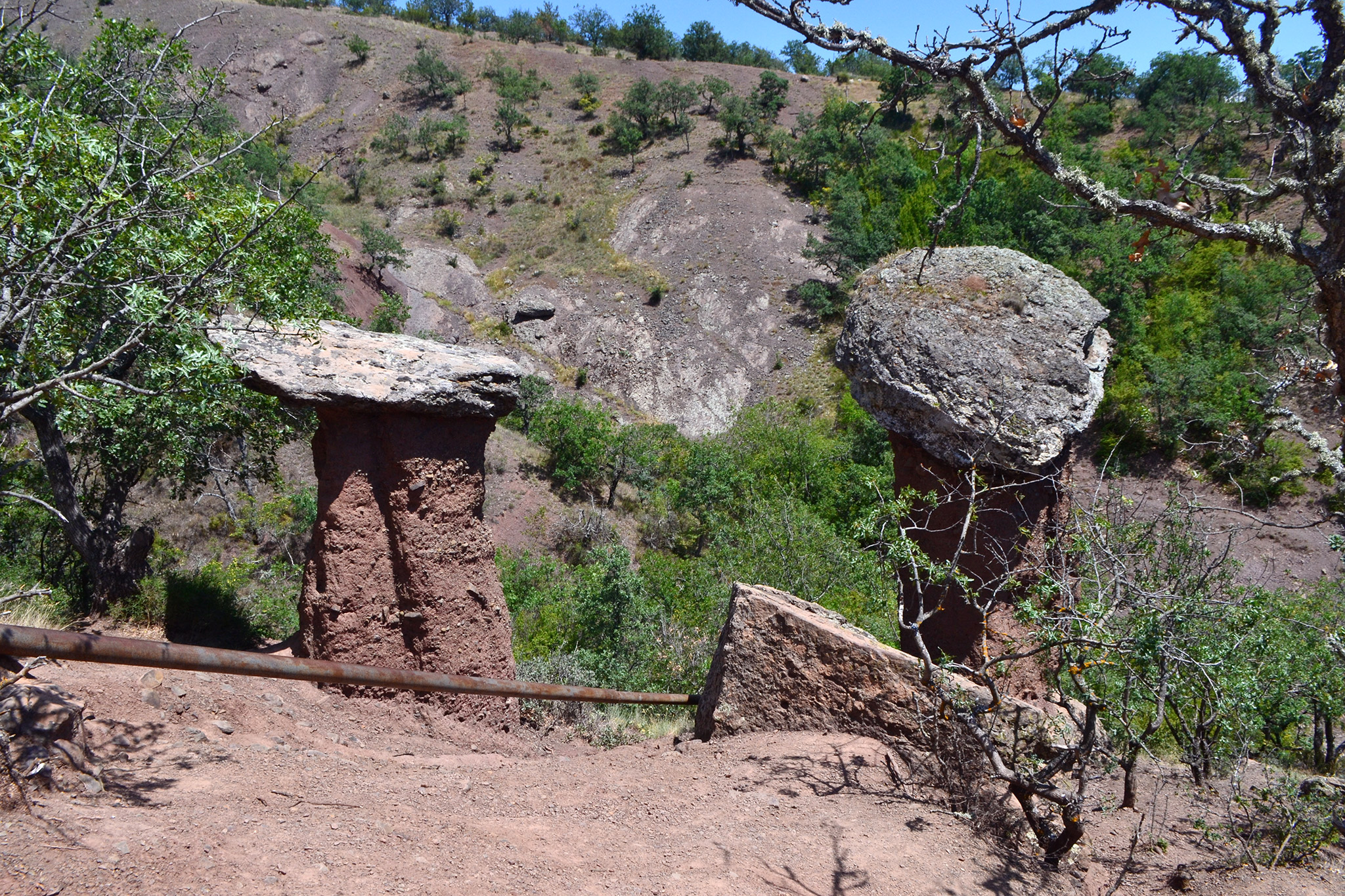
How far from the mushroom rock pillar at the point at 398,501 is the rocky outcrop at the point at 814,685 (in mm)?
2227

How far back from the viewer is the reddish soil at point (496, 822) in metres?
2.76

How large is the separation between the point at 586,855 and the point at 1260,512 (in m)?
20.6

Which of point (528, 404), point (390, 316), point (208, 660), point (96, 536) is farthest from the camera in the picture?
point (528, 404)

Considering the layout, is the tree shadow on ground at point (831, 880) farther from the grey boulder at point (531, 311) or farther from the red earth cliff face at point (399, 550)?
the grey boulder at point (531, 311)

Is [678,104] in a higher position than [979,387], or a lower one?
higher

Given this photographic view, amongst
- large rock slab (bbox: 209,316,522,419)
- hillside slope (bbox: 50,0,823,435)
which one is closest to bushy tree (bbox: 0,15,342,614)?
large rock slab (bbox: 209,316,522,419)

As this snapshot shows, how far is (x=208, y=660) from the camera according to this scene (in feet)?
8.24

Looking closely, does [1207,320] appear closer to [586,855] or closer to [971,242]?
[971,242]

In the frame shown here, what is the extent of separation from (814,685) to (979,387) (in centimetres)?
279

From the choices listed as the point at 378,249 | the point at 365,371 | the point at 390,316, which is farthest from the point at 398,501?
the point at 378,249

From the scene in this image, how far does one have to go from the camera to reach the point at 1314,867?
417 cm

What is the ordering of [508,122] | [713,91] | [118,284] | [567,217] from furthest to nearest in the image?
1. [713,91]
2. [508,122]
3. [567,217]
4. [118,284]

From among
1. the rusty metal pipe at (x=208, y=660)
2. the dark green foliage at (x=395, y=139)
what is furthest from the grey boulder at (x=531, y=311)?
the rusty metal pipe at (x=208, y=660)

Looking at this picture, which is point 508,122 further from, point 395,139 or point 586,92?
point 586,92
